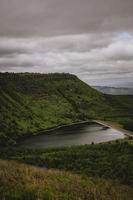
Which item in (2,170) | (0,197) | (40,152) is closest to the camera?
(0,197)

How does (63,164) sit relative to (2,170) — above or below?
below

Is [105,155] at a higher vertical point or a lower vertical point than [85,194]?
lower

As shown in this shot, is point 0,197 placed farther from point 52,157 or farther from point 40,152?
point 40,152

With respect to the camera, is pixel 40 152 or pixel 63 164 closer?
pixel 63 164

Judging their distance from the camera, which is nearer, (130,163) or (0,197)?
(0,197)

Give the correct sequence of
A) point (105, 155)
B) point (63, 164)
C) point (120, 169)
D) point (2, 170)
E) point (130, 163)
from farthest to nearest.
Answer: point (105, 155) < point (63, 164) < point (130, 163) < point (120, 169) < point (2, 170)

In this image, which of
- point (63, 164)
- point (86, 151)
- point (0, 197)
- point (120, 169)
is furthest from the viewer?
point (86, 151)

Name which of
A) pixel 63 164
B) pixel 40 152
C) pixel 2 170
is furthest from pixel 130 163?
pixel 2 170

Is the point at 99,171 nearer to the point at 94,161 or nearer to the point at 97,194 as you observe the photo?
the point at 94,161

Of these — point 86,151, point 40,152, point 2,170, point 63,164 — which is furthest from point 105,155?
point 2,170
